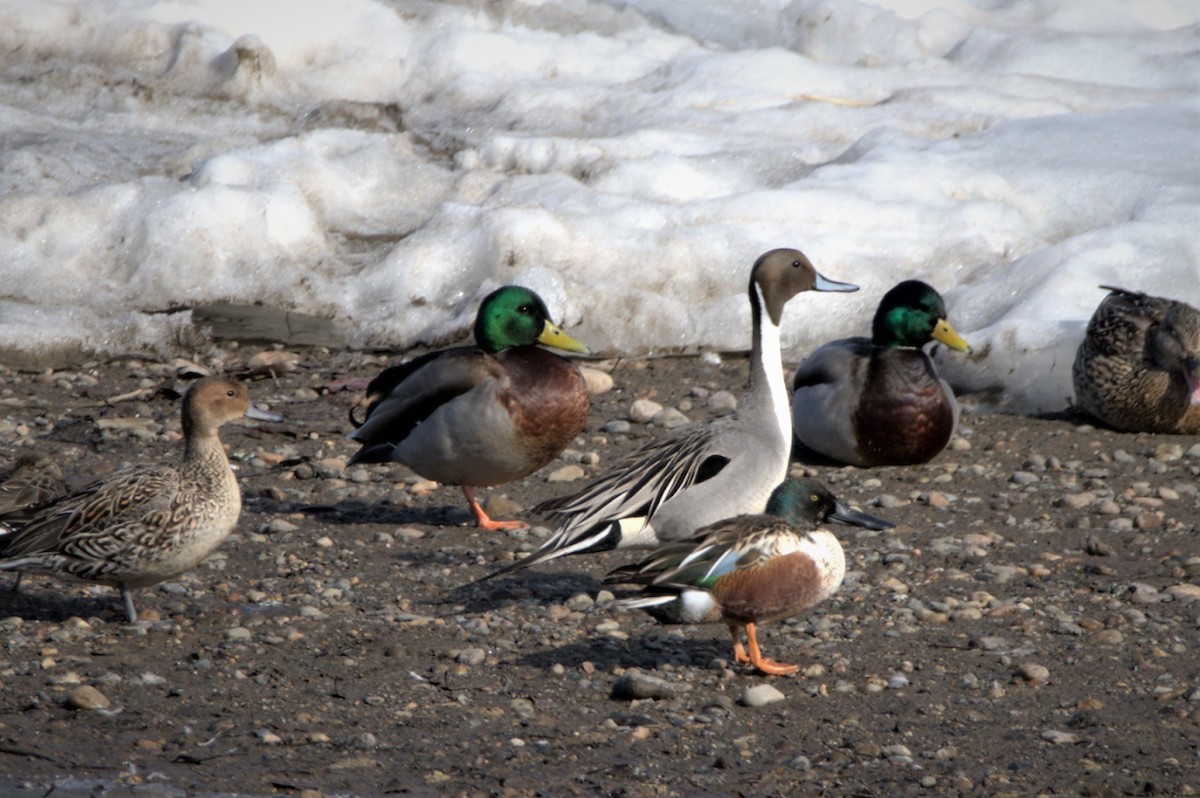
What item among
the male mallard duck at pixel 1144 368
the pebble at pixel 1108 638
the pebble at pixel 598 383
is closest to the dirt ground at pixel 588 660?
the pebble at pixel 1108 638

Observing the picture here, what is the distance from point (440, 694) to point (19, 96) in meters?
8.19

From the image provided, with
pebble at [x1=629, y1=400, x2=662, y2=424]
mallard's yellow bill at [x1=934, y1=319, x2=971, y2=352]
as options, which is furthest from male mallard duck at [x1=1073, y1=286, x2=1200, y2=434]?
pebble at [x1=629, y1=400, x2=662, y2=424]

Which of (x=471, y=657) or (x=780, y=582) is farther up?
(x=780, y=582)

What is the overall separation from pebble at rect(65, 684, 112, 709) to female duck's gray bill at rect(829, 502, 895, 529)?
8.06 ft

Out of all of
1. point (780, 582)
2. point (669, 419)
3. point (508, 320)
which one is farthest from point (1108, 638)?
point (669, 419)

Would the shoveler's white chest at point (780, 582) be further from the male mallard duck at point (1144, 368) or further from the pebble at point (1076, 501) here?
the male mallard duck at point (1144, 368)

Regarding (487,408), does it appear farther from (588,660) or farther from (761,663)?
(761,663)

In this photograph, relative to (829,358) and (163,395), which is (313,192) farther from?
(829,358)

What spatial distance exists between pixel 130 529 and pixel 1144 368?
16.9 feet

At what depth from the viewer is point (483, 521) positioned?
6.32 m

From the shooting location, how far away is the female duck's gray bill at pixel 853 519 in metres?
5.13

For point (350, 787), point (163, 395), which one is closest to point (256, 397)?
point (163, 395)

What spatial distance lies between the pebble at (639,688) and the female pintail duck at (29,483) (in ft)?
7.80

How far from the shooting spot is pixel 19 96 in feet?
35.8
